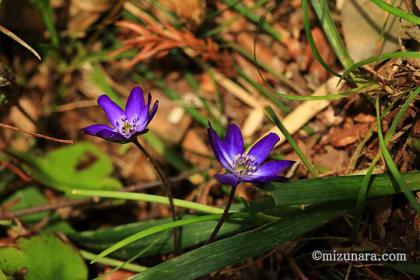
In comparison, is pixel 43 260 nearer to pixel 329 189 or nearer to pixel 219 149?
pixel 219 149

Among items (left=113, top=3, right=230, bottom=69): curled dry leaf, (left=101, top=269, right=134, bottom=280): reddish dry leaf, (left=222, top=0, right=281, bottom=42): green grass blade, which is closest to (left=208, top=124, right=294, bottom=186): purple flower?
(left=101, top=269, right=134, bottom=280): reddish dry leaf

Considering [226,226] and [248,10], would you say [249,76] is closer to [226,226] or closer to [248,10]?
[248,10]

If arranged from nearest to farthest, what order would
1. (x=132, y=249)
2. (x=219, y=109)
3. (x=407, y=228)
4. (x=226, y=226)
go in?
1. (x=407, y=228)
2. (x=226, y=226)
3. (x=132, y=249)
4. (x=219, y=109)

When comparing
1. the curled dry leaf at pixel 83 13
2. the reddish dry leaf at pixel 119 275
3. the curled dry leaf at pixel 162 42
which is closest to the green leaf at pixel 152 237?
the reddish dry leaf at pixel 119 275

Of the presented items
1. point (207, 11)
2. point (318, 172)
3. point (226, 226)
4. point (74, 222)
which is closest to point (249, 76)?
point (207, 11)

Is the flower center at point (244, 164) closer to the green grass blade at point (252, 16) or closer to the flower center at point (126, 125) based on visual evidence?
the flower center at point (126, 125)

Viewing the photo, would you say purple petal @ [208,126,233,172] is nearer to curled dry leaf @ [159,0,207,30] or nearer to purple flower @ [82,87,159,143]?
purple flower @ [82,87,159,143]
